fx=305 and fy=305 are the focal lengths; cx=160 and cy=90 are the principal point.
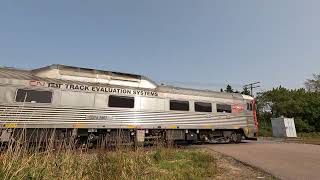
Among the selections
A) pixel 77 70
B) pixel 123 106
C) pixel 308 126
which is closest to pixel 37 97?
pixel 77 70

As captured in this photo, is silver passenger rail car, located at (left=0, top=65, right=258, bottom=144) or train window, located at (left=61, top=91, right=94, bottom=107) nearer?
silver passenger rail car, located at (left=0, top=65, right=258, bottom=144)

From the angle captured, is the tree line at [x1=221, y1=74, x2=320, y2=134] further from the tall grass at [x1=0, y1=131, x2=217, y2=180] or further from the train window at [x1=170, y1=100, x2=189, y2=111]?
the tall grass at [x1=0, y1=131, x2=217, y2=180]

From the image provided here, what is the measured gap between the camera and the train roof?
1330 cm

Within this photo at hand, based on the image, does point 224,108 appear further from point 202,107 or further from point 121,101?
point 121,101

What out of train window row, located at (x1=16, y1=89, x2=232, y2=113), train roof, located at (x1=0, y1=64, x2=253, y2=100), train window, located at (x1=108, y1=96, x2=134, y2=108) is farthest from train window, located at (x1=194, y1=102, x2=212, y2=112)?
train window, located at (x1=108, y1=96, x2=134, y2=108)

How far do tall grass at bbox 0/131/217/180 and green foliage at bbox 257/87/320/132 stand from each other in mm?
37531

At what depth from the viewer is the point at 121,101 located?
1548 centimetres

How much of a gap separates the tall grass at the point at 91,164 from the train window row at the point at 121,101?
4.29m

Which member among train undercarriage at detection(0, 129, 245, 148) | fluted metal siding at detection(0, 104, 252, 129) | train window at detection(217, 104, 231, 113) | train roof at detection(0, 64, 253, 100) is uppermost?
train roof at detection(0, 64, 253, 100)

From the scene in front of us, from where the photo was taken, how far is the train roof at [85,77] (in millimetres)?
13297

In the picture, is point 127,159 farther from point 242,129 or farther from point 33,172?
point 242,129

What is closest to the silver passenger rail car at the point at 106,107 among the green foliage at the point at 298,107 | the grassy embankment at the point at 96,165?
the grassy embankment at the point at 96,165

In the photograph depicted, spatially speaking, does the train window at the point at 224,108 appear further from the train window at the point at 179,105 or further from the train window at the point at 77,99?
the train window at the point at 77,99

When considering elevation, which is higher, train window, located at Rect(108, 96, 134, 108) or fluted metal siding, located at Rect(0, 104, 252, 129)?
train window, located at Rect(108, 96, 134, 108)
